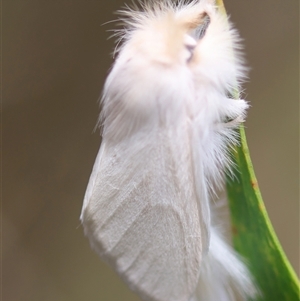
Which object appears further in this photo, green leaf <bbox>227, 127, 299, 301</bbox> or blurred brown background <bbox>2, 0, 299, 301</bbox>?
blurred brown background <bbox>2, 0, 299, 301</bbox>

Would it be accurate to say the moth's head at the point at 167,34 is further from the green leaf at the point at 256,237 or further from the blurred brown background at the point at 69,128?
the blurred brown background at the point at 69,128

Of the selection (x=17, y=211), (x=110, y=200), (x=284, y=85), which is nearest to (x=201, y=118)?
(x=110, y=200)

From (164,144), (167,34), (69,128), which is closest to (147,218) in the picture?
(164,144)

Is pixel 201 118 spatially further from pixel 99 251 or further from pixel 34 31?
pixel 34 31

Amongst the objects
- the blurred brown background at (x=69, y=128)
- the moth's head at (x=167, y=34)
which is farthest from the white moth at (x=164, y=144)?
the blurred brown background at (x=69, y=128)

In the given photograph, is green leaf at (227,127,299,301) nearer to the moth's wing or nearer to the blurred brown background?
the moth's wing

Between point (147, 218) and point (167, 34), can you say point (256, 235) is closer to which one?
point (147, 218)

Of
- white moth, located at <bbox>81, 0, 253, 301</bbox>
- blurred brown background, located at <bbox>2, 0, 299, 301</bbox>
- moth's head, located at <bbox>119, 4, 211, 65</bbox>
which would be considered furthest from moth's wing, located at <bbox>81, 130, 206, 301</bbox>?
blurred brown background, located at <bbox>2, 0, 299, 301</bbox>
